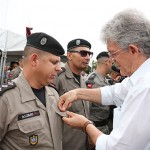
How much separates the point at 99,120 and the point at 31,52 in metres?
2.71

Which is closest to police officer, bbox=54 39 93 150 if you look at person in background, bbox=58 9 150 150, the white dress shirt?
person in background, bbox=58 9 150 150

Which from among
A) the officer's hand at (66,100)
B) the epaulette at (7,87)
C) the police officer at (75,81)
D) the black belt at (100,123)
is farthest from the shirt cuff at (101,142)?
the black belt at (100,123)

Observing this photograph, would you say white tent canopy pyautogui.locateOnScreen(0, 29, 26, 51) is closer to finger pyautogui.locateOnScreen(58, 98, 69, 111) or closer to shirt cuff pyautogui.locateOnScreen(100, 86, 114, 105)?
shirt cuff pyautogui.locateOnScreen(100, 86, 114, 105)

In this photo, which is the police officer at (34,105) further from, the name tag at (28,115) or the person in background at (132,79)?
the person in background at (132,79)

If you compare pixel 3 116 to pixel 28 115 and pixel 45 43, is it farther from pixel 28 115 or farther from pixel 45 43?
pixel 45 43

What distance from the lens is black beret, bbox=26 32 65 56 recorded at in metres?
2.44

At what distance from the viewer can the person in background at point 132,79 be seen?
1696 mm

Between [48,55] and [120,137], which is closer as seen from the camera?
[120,137]

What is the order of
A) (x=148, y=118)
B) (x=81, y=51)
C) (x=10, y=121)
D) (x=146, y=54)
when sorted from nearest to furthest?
(x=148, y=118)
(x=146, y=54)
(x=10, y=121)
(x=81, y=51)

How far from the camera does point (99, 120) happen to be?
15.7 feet

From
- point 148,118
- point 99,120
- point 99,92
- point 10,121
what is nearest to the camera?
point 148,118

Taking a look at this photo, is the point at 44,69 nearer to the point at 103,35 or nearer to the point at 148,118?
the point at 103,35

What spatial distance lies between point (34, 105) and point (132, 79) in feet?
2.94

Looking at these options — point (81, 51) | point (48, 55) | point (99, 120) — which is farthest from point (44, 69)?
point (99, 120)
